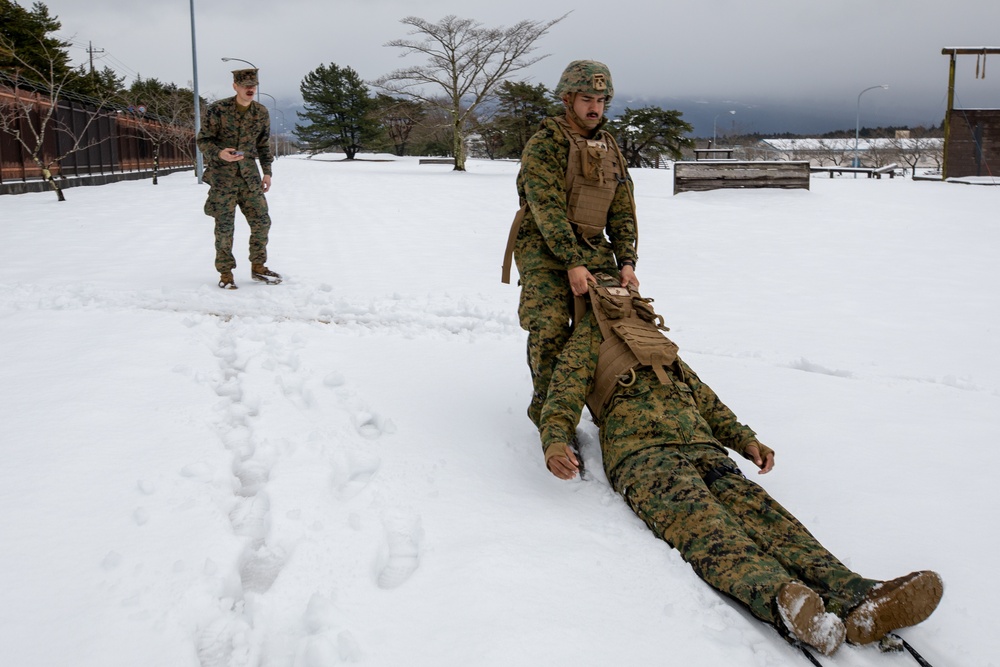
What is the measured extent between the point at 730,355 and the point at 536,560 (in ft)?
11.5

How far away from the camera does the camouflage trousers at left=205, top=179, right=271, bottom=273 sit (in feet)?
23.9

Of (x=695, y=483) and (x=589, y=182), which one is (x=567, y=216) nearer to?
(x=589, y=182)

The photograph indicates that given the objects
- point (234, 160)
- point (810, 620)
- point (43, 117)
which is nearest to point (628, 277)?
point (810, 620)

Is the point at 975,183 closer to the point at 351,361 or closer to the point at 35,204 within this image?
the point at 351,361

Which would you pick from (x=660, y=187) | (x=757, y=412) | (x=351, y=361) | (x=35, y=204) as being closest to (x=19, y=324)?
(x=351, y=361)

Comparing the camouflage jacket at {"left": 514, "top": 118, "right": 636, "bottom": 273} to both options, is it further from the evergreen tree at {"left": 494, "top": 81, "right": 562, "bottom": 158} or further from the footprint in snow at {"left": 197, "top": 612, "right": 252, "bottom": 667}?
the evergreen tree at {"left": 494, "top": 81, "right": 562, "bottom": 158}

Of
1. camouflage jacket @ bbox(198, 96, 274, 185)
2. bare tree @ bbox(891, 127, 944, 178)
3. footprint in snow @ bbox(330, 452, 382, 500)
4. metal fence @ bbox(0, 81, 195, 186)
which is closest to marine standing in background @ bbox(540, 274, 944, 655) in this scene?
footprint in snow @ bbox(330, 452, 382, 500)

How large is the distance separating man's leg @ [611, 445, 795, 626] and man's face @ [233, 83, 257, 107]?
5556mm

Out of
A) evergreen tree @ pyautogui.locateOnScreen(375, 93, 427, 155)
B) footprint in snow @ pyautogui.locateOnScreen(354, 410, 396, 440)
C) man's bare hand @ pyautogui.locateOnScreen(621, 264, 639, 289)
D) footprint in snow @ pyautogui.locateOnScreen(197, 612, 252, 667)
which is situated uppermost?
evergreen tree @ pyautogui.locateOnScreen(375, 93, 427, 155)

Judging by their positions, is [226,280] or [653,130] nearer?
[226,280]

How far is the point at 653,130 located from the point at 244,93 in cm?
3258

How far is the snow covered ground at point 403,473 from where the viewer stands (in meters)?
2.37

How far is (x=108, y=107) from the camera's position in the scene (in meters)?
29.9

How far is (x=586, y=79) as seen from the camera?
3.79 meters
